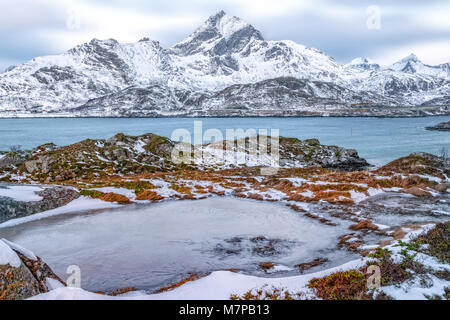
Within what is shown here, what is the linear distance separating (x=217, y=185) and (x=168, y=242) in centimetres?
1521

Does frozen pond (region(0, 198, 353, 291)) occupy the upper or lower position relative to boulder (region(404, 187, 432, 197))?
lower

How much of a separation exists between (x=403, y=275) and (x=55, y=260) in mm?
14180

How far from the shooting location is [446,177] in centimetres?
2966

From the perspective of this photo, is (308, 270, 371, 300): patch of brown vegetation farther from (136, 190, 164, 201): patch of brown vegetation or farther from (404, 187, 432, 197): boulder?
(404, 187, 432, 197): boulder

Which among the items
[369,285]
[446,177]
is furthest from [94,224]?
[446,177]

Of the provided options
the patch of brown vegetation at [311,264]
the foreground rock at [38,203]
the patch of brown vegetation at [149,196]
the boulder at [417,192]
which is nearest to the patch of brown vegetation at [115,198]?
the patch of brown vegetation at [149,196]

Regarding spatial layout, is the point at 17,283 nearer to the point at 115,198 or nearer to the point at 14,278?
the point at 14,278

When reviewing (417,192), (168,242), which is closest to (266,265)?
(168,242)

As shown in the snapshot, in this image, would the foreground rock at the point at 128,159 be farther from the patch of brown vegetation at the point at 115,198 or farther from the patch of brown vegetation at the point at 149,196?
the patch of brown vegetation at the point at 149,196

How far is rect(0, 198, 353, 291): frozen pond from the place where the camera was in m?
12.1

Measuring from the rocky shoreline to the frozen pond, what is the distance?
100 cm

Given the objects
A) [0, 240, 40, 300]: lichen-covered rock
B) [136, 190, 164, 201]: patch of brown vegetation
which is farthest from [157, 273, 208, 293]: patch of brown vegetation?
[136, 190, 164, 201]: patch of brown vegetation

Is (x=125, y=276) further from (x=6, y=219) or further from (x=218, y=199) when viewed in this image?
(x=218, y=199)

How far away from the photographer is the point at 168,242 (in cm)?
1517
